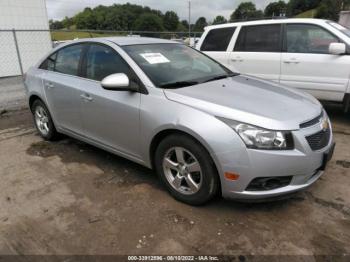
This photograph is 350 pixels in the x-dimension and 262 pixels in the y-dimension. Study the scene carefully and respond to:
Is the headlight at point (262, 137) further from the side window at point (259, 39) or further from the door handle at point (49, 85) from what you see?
the side window at point (259, 39)

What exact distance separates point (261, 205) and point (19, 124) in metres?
4.90

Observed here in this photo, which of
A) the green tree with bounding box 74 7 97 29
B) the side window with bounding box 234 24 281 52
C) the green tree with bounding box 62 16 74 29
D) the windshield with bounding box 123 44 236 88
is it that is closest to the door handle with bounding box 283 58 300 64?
the side window with bounding box 234 24 281 52

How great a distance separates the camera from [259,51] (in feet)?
20.4

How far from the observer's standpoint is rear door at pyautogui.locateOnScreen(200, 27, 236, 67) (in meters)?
6.59

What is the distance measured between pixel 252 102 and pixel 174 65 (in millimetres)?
1124

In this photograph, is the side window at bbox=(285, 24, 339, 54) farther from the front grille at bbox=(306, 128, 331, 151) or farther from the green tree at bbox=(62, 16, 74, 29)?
the green tree at bbox=(62, 16, 74, 29)

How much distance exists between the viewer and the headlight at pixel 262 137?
8.89 feet

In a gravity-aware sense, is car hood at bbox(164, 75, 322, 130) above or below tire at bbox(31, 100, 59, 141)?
above

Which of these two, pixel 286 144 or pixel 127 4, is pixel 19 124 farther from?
pixel 127 4

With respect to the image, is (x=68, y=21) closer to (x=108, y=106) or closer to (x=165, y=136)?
(x=108, y=106)

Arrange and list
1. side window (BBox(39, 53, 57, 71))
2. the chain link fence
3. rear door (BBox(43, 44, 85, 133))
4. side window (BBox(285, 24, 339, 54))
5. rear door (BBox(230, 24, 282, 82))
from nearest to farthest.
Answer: rear door (BBox(43, 44, 85, 133)) < side window (BBox(39, 53, 57, 71)) < side window (BBox(285, 24, 339, 54)) < rear door (BBox(230, 24, 282, 82)) < the chain link fence

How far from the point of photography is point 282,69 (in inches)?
235

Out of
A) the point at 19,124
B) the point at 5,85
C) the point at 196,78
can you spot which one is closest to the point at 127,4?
the point at 5,85

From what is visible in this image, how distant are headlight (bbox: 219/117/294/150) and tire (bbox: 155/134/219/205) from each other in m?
0.37
